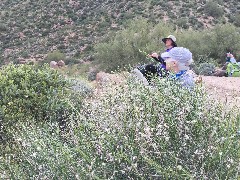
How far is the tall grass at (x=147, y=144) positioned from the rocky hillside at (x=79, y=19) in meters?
29.1

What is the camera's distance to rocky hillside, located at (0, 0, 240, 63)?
3497cm

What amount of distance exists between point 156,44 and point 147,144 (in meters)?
17.8

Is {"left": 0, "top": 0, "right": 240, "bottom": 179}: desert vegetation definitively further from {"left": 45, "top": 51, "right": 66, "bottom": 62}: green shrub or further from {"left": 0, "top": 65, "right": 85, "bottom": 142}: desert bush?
{"left": 45, "top": 51, "right": 66, "bottom": 62}: green shrub

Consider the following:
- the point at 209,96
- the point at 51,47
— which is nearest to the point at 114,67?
the point at 51,47

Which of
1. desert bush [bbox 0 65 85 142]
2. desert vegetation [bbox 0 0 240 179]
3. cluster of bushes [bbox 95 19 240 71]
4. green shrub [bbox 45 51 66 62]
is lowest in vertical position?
green shrub [bbox 45 51 66 62]

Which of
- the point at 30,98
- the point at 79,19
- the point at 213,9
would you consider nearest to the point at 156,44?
the point at 30,98

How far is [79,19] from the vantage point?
38.7 meters

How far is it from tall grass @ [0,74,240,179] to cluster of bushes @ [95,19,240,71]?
16.8m

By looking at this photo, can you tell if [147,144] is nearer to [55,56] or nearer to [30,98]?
[30,98]

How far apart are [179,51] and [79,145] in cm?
279

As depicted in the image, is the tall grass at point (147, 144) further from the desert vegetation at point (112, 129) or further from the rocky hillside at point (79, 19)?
the rocky hillside at point (79, 19)

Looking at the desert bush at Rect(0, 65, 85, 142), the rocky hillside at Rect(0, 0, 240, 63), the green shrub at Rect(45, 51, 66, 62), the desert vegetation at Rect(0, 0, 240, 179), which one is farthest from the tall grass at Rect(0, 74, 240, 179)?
the rocky hillside at Rect(0, 0, 240, 63)

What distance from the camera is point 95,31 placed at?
36.7 meters

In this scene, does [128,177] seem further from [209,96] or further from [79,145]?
[209,96]
